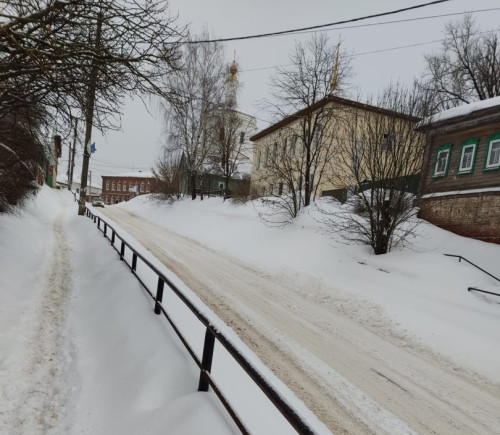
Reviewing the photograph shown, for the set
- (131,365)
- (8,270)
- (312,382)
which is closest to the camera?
(131,365)

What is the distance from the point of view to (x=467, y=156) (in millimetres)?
14547

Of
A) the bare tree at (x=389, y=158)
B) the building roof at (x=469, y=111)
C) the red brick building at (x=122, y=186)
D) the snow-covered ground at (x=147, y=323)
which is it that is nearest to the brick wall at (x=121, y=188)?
the red brick building at (x=122, y=186)

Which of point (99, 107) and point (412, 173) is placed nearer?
point (99, 107)

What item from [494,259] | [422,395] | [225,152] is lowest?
[422,395]

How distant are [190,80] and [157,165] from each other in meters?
9.94

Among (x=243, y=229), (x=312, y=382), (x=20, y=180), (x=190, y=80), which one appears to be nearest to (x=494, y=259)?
(x=312, y=382)

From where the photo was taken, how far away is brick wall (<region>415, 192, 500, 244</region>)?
11.6 metres

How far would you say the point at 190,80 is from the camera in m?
23.5

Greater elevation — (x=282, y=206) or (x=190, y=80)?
(x=190, y=80)

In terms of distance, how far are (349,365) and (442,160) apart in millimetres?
14320

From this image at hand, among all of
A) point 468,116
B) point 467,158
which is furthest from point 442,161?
point 468,116

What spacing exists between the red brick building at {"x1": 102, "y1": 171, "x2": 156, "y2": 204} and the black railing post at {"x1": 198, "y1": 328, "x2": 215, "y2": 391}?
8237 cm

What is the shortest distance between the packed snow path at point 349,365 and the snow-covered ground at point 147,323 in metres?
0.13

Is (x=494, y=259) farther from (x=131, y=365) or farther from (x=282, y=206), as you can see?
(x=131, y=365)
